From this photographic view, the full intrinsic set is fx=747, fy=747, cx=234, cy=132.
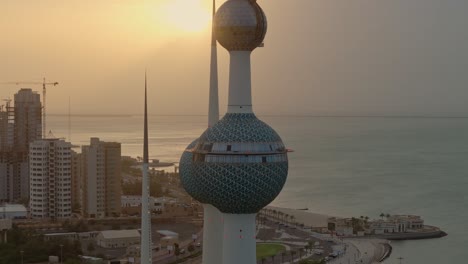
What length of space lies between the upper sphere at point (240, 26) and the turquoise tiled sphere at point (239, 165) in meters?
1.55

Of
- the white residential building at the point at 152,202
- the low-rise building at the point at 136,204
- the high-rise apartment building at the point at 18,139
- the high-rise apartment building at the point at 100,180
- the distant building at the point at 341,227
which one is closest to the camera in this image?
the distant building at the point at 341,227

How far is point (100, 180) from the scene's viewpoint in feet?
115

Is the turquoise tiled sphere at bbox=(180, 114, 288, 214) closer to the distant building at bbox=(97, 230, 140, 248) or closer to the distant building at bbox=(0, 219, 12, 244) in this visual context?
the distant building at bbox=(97, 230, 140, 248)

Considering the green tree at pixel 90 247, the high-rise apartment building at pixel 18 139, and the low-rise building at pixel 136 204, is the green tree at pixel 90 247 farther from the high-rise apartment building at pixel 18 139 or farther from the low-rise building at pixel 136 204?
the high-rise apartment building at pixel 18 139

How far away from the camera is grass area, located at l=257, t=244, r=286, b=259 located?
94.6 ft

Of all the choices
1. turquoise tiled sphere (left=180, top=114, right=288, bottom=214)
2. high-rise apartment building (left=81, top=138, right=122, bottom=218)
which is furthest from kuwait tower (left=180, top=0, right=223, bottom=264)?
high-rise apartment building (left=81, top=138, right=122, bottom=218)

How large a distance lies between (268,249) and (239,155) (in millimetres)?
15153

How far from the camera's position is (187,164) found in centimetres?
1700

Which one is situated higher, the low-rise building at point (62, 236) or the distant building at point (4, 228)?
the distant building at point (4, 228)

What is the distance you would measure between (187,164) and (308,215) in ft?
79.2

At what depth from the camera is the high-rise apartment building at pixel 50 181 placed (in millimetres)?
33719

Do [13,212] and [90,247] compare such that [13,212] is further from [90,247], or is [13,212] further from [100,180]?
[90,247]

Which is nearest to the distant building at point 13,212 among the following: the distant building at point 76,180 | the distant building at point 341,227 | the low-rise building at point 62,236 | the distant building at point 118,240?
the distant building at point 76,180

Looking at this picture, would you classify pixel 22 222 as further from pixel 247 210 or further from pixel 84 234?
pixel 247 210
